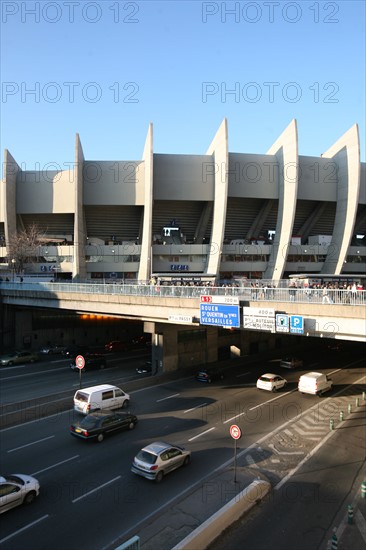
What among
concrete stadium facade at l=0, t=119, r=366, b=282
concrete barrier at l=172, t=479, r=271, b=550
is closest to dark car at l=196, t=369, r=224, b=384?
concrete barrier at l=172, t=479, r=271, b=550

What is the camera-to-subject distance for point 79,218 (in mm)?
48906

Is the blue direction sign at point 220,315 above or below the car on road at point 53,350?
above

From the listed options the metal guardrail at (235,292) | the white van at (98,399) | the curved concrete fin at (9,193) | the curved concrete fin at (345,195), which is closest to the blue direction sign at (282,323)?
the metal guardrail at (235,292)

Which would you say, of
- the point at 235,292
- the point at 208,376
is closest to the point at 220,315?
the point at 235,292

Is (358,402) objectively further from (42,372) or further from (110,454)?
(42,372)

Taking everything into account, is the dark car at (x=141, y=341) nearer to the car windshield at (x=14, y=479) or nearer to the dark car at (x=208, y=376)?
the dark car at (x=208, y=376)

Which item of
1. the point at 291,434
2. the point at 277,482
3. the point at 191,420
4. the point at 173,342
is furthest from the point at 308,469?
the point at 173,342

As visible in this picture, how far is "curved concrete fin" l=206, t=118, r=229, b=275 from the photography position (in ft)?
157

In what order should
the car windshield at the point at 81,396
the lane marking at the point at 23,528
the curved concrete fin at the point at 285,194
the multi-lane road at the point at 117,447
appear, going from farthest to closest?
the curved concrete fin at the point at 285,194 < the car windshield at the point at 81,396 < the multi-lane road at the point at 117,447 < the lane marking at the point at 23,528

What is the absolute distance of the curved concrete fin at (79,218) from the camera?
47.8 metres

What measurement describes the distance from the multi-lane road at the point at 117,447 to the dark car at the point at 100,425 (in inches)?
15.4

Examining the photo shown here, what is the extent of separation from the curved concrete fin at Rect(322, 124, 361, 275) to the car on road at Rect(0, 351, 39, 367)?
4107cm

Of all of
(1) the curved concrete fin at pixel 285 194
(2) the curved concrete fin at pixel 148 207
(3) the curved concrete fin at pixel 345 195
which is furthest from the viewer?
(3) the curved concrete fin at pixel 345 195

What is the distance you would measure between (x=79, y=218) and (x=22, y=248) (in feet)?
28.0
